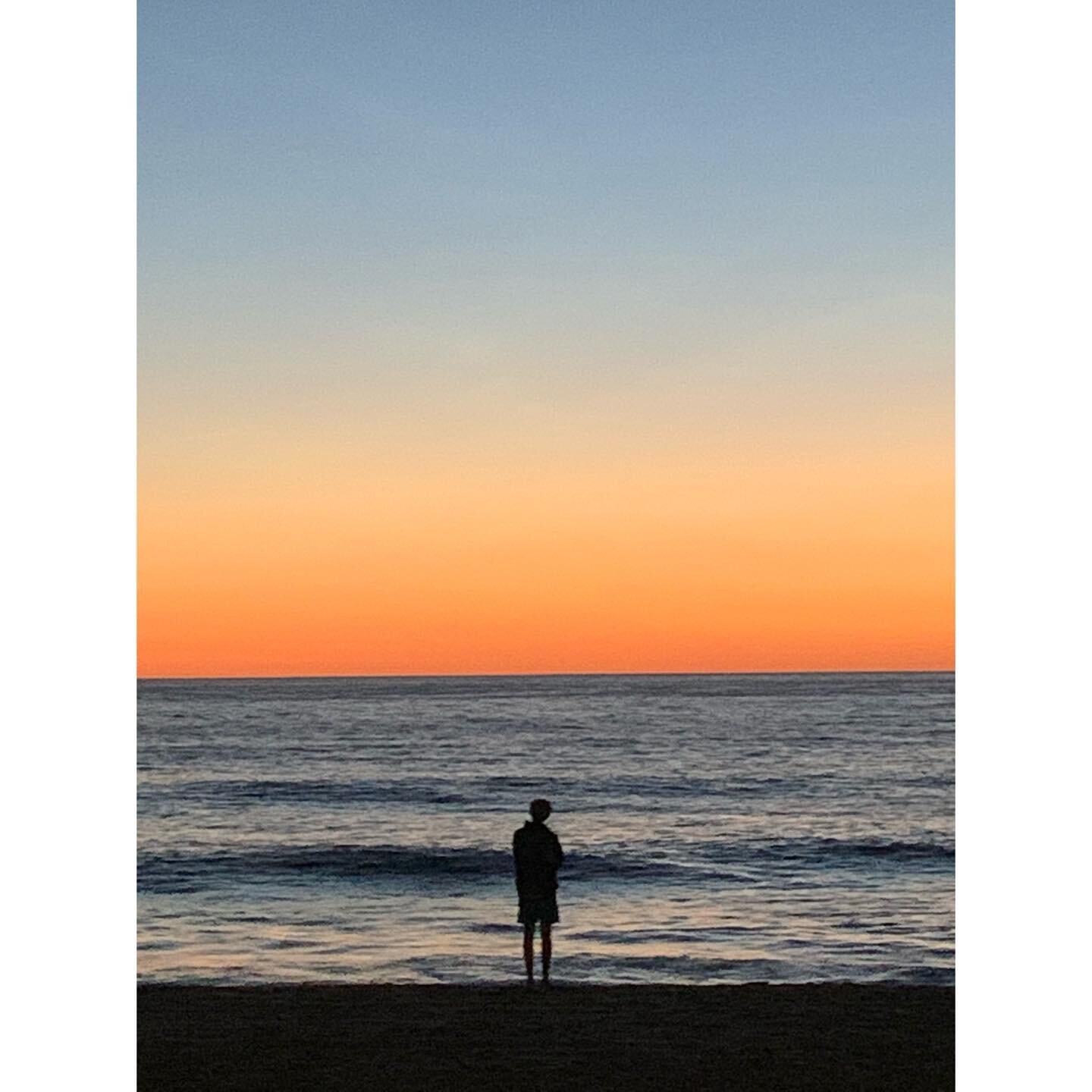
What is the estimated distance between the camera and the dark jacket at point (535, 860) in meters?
8.05

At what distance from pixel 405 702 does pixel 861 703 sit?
699 inches

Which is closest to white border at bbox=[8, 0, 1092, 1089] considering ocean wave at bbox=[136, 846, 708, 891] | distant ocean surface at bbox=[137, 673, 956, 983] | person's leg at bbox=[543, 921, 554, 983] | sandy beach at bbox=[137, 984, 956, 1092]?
sandy beach at bbox=[137, 984, 956, 1092]

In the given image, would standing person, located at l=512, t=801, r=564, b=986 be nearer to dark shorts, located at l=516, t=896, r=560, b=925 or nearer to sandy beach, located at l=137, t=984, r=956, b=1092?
dark shorts, located at l=516, t=896, r=560, b=925

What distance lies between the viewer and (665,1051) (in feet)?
21.4

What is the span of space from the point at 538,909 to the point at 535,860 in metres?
0.32

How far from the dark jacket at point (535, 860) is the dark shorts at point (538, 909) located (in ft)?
0.08

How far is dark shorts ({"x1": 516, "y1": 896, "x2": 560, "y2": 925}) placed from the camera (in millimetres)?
8172

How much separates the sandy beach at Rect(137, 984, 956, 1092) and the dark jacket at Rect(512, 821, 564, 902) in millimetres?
587
